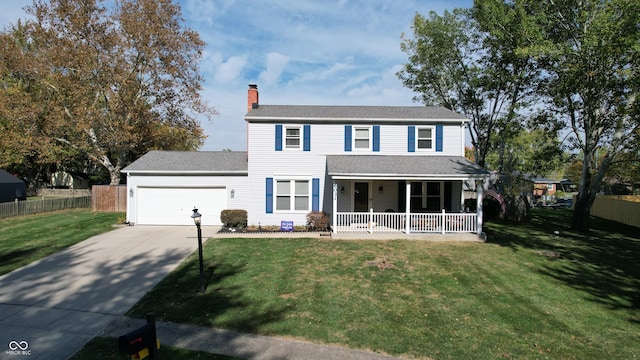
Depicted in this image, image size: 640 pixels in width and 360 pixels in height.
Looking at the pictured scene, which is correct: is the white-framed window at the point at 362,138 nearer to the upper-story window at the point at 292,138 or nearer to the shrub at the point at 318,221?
the upper-story window at the point at 292,138

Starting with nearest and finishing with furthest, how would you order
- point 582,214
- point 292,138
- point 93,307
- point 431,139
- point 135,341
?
point 135,341 < point 93,307 < point 292,138 < point 431,139 < point 582,214

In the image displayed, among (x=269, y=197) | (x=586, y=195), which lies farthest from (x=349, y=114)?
(x=586, y=195)

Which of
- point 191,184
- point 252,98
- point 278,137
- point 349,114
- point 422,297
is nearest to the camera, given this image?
point 422,297

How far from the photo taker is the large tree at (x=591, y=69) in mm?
13477

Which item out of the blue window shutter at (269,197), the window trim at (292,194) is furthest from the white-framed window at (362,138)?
the blue window shutter at (269,197)

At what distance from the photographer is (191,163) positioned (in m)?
17.7

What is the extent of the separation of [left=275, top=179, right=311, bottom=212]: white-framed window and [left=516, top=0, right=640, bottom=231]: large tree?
11733 mm

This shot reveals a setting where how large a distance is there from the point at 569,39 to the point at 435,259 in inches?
610

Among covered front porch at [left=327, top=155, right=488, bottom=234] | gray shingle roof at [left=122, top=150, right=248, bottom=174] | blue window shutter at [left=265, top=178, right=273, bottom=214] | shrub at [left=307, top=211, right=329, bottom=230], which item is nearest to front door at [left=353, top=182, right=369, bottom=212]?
Result: covered front porch at [left=327, top=155, right=488, bottom=234]

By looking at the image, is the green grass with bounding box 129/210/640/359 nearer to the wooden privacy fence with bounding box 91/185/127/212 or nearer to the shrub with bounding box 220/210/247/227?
the shrub with bounding box 220/210/247/227

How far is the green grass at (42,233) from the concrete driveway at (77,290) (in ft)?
2.13

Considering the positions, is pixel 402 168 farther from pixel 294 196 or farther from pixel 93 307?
pixel 93 307

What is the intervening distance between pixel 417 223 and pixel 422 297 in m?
7.10

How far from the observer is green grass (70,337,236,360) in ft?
18.2
